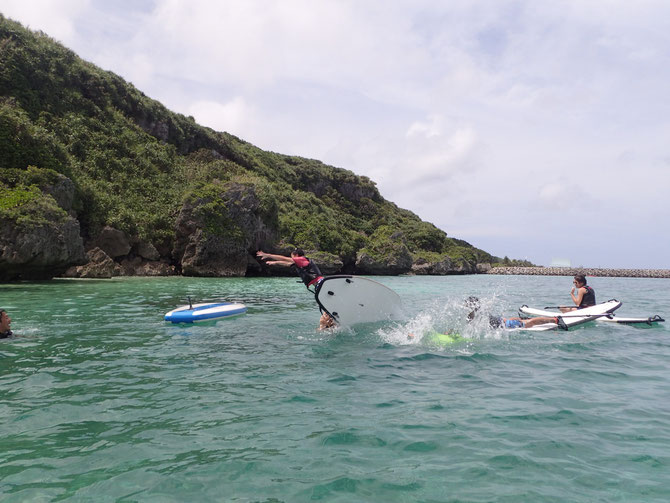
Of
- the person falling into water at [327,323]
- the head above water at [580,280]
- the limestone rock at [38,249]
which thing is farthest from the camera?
the limestone rock at [38,249]

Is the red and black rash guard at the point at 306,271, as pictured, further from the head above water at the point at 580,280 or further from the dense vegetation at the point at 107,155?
the dense vegetation at the point at 107,155

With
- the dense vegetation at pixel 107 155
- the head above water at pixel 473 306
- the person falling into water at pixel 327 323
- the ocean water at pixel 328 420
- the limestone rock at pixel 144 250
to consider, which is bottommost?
the ocean water at pixel 328 420

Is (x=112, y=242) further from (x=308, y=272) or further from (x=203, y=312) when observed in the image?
(x=308, y=272)

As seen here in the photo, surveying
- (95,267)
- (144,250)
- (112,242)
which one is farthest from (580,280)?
(144,250)

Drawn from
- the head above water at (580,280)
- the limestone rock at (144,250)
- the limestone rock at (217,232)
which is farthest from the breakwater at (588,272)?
the head above water at (580,280)

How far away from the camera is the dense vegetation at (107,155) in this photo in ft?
103

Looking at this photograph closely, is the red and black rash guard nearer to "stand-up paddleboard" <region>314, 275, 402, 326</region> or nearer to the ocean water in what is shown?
"stand-up paddleboard" <region>314, 275, 402, 326</region>

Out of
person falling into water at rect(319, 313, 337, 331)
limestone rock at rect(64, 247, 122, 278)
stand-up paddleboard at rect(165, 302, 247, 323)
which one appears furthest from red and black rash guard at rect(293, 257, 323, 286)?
limestone rock at rect(64, 247, 122, 278)

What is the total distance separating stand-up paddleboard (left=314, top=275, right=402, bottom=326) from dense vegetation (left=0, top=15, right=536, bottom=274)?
71.4 feet

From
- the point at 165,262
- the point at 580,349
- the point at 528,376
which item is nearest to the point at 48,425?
the point at 528,376

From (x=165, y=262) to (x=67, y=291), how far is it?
21.7 metres

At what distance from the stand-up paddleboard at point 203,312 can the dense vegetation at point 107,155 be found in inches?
675

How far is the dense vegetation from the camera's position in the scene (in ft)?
103

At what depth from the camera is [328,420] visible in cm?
543
